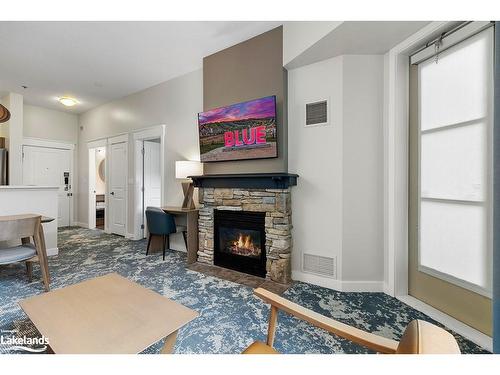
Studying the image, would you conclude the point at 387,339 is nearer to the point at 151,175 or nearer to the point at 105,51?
the point at 105,51

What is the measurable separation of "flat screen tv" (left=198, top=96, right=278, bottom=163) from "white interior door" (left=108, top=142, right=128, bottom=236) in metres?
2.56

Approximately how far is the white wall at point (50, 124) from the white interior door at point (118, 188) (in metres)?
1.86

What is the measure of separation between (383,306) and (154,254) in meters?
3.16

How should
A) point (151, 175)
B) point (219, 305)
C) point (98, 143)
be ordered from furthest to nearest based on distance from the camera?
1. point (98, 143)
2. point (151, 175)
3. point (219, 305)

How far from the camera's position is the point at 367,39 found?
212 centimetres

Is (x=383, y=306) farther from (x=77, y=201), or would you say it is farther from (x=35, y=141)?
(x=35, y=141)

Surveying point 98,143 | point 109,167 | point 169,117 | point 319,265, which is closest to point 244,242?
point 319,265

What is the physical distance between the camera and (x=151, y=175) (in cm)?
473

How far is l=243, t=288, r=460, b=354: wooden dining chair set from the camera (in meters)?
0.62

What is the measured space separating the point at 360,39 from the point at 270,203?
1832 mm

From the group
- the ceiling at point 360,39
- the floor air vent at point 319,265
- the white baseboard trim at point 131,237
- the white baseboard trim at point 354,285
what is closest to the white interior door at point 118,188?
the white baseboard trim at point 131,237

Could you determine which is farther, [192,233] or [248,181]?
[192,233]

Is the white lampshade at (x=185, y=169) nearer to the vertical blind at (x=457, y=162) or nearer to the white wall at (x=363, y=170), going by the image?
the white wall at (x=363, y=170)
